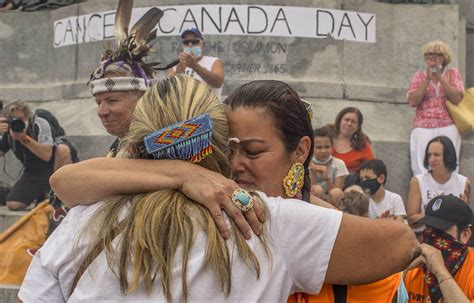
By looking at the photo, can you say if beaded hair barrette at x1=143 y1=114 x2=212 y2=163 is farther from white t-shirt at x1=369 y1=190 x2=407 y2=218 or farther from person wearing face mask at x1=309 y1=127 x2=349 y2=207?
person wearing face mask at x1=309 y1=127 x2=349 y2=207

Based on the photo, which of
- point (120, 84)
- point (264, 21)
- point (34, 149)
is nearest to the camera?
point (120, 84)

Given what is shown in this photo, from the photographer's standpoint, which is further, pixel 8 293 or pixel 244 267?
pixel 8 293

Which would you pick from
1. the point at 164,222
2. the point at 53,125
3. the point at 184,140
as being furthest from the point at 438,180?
the point at 164,222

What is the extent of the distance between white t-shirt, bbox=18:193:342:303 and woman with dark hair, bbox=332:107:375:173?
6909 mm

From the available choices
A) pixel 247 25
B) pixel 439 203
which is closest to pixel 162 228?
pixel 439 203

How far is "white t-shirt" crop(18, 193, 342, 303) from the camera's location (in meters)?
2.10

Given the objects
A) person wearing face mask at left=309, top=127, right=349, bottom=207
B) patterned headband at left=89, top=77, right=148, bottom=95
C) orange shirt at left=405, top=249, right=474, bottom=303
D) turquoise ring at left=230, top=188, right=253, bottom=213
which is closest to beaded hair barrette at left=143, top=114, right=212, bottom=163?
turquoise ring at left=230, top=188, right=253, bottom=213

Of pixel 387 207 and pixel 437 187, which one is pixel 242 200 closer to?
pixel 387 207

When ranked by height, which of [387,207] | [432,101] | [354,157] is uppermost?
[432,101]

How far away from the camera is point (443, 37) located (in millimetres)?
11320

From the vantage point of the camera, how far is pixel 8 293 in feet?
20.8

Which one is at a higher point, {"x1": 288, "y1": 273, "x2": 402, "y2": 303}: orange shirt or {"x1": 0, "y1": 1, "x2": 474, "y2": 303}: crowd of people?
{"x1": 0, "y1": 1, "x2": 474, "y2": 303}: crowd of people

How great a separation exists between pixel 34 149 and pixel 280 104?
23.1 ft

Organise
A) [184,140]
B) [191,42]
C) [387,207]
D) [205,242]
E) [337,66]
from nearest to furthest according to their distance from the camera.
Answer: [205,242] → [184,140] → [387,207] → [191,42] → [337,66]
